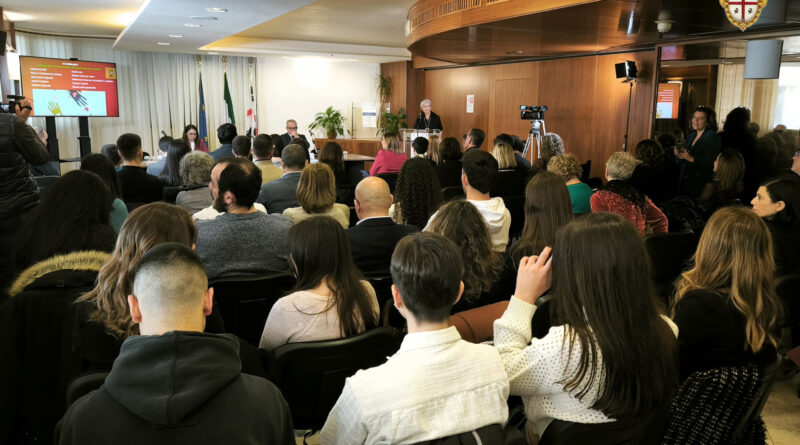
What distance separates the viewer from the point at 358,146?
12.7 meters

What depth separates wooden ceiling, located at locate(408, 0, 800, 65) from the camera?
184 inches

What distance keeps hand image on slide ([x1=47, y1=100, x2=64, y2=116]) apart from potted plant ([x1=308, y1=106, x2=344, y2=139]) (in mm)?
5126

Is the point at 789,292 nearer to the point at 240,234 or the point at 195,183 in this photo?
the point at 240,234

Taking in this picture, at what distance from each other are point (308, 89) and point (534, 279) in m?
12.0

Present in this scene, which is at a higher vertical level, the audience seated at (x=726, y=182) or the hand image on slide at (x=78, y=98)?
the hand image on slide at (x=78, y=98)

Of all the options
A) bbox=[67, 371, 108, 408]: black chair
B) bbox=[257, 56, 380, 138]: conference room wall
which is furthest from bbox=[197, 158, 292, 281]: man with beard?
bbox=[257, 56, 380, 138]: conference room wall

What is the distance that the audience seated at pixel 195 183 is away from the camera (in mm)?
4125

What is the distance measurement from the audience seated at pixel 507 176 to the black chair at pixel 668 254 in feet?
6.85

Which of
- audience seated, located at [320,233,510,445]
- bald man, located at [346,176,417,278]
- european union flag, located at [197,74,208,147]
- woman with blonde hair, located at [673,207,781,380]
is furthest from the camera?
european union flag, located at [197,74,208,147]

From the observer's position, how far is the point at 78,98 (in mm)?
9180

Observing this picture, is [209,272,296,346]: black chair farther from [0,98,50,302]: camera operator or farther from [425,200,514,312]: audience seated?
[0,98,50,302]: camera operator

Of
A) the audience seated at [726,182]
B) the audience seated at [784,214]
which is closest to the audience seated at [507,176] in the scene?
the audience seated at [726,182]

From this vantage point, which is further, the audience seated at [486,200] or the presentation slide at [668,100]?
the presentation slide at [668,100]

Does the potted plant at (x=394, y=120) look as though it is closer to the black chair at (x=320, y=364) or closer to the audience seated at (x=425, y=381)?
the black chair at (x=320, y=364)
